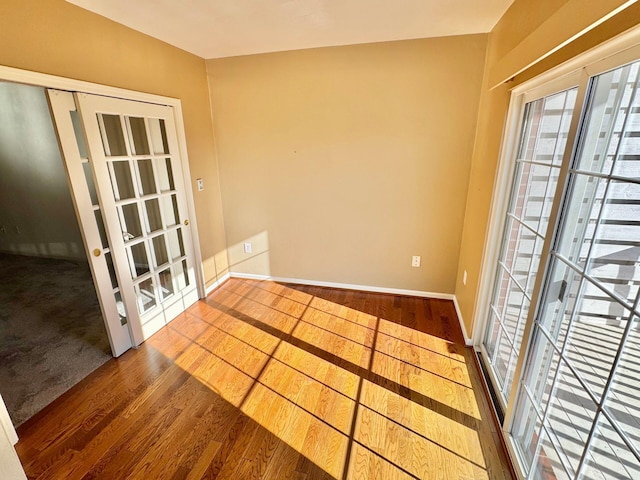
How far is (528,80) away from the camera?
5.47 ft

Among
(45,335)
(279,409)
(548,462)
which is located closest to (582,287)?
(548,462)

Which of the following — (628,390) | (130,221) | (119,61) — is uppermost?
(119,61)

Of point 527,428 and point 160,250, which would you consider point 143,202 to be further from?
point 527,428

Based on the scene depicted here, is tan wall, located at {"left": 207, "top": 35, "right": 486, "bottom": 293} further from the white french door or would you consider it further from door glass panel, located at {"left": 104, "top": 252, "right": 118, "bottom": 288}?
door glass panel, located at {"left": 104, "top": 252, "right": 118, "bottom": 288}

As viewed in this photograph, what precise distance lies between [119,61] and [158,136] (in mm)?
608

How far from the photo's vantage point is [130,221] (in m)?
2.51

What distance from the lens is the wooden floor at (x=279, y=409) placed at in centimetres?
164

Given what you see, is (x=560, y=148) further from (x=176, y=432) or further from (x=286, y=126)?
(x=176, y=432)

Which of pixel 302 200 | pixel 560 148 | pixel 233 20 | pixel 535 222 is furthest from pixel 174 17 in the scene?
pixel 535 222

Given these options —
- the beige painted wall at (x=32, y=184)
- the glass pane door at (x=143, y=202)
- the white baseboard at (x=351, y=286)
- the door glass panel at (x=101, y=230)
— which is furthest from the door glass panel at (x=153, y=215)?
the beige painted wall at (x=32, y=184)

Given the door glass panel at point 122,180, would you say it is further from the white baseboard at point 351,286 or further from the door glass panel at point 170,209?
the white baseboard at point 351,286

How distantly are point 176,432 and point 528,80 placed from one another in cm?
290

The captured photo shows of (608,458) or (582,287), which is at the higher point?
(582,287)

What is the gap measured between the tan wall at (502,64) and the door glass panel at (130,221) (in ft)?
9.27
